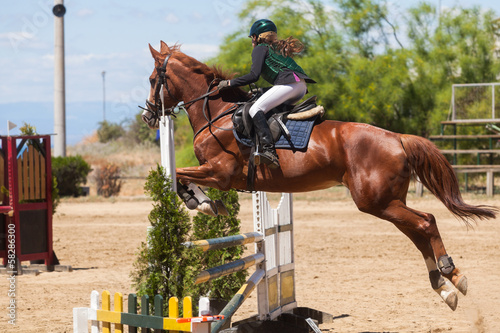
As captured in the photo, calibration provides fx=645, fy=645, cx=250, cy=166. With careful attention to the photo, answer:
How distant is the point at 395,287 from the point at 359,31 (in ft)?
70.3

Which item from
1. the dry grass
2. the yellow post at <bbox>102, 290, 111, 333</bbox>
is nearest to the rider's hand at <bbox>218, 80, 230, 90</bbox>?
the yellow post at <bbox>102, 290, 111, 333</bbox>

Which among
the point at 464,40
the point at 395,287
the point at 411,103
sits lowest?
the point at 395,287

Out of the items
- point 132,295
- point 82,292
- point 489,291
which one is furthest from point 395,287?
point 132,295

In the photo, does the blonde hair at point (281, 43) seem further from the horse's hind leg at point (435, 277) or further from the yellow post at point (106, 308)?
the yellow post at point (106, 308)

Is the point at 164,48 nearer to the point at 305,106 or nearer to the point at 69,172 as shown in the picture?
the point at 305,106

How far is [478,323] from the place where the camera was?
540cm

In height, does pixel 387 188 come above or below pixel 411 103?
below

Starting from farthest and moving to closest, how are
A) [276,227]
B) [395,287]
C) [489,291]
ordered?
[395,287] < [489,291] < [276,227]

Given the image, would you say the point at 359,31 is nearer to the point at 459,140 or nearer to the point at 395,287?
the point at 459,140

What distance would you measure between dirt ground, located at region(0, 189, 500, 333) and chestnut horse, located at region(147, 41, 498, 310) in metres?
0.79

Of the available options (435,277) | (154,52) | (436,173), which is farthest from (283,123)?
(435,277)

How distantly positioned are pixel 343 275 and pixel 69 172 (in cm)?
1481

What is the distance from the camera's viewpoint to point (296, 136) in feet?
17.1

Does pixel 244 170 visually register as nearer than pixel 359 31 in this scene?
Yes
